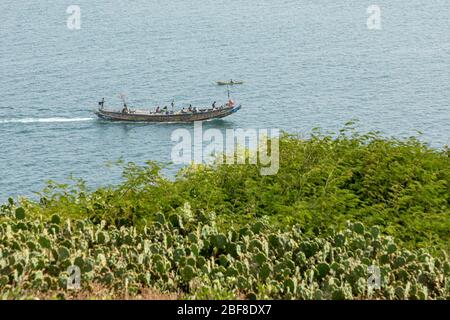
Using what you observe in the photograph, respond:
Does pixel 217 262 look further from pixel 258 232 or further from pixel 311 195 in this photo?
pixel 311 195

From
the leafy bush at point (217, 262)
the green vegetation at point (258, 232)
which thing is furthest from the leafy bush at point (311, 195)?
the leafy bush at point (217, 262)

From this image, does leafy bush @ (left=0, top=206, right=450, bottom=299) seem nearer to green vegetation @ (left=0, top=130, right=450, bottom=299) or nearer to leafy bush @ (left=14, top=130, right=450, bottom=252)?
green vegetation @ (left=0, top=130, right=450, bottom=299)

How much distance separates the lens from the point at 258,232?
2936 centimetres

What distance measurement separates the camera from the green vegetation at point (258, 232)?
24953mm

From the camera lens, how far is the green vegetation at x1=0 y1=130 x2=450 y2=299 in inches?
982

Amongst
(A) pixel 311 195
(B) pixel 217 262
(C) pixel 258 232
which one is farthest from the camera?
(A) pixel 311 195

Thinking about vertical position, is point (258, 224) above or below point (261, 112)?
above

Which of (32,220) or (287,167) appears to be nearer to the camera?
(32,220)

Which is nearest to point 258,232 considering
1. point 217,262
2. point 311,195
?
point 217,262
